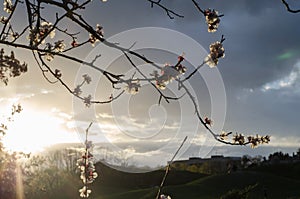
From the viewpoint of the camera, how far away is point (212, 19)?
2.49 meters

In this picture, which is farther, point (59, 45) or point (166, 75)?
point (59, 45)

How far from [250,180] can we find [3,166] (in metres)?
11.2

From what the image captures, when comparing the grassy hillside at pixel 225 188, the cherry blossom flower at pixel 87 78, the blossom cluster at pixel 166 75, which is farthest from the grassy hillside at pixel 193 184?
the blossom cluster at pixel 166 75

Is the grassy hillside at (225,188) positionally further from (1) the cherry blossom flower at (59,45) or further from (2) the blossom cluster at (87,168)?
(1) the cherry blossom flower at (59,45)

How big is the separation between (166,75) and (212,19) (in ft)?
1.81

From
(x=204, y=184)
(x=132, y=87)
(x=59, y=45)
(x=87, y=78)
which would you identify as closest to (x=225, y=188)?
(x=204, y=184)

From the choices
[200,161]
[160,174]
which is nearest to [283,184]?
[160,174]

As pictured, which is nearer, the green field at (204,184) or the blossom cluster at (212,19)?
the blossom cluster at (212,19)

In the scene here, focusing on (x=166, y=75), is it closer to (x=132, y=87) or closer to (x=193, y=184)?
(x=132, y=87)

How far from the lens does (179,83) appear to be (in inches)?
82.8

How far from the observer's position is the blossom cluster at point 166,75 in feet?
7.09

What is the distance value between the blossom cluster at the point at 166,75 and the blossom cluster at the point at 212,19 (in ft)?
1.40

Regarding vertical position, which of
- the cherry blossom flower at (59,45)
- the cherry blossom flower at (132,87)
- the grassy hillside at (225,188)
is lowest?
the grassy hillside at (225,188)

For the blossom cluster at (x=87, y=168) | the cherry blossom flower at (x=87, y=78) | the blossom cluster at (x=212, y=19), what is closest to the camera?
the blossom cluster at (x=212, y=19)
